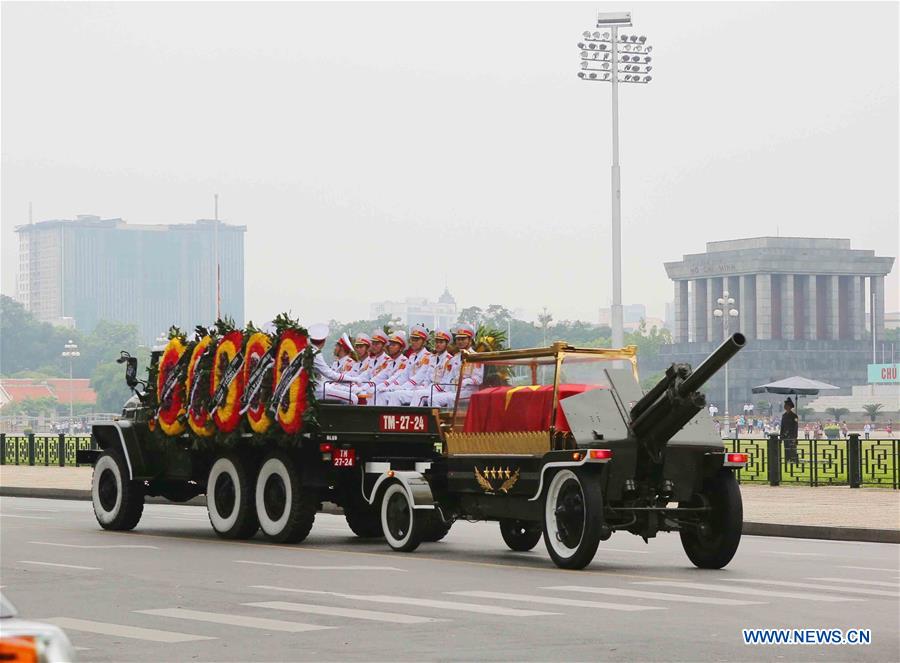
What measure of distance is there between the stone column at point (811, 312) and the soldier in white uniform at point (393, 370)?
156 m

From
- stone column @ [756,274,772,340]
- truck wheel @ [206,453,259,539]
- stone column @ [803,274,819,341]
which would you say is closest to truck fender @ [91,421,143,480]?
truck wheel @ [206,453,259,539]

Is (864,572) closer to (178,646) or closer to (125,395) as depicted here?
(178,646)

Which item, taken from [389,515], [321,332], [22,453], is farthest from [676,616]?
[22,453]

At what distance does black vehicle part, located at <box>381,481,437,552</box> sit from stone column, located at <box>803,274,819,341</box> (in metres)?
158

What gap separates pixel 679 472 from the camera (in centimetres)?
1805

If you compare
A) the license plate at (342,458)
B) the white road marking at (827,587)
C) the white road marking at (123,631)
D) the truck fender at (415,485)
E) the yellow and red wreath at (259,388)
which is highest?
the yellow and red wreath at (259,388)

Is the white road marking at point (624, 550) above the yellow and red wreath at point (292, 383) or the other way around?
the other way around

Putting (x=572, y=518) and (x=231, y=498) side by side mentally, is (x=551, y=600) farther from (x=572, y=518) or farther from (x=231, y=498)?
(x=231, y=498)

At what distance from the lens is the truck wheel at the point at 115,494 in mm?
24562

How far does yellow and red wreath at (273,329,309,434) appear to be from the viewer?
21.4m

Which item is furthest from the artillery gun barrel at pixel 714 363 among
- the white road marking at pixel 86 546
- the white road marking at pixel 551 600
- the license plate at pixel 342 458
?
the white road marking at pixel 86 546

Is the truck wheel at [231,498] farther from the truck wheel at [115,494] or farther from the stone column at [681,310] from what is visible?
the stone column at [681,310]

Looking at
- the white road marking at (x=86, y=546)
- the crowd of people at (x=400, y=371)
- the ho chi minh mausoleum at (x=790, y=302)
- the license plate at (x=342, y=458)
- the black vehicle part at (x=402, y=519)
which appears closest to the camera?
the black vehicle part at (x=402, y=519)

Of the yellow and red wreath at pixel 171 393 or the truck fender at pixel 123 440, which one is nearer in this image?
the yellow and red wreath at pixel 171 393
